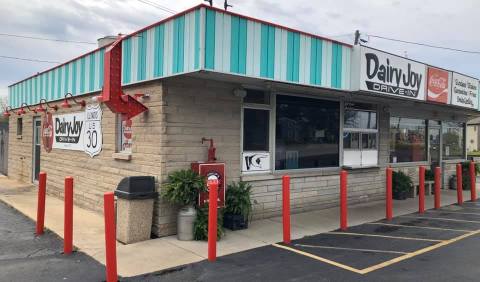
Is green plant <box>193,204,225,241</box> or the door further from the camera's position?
the door

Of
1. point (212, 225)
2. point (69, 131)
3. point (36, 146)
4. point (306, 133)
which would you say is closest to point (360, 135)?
point (306, 133)

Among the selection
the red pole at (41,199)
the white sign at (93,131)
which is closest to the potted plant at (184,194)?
the red pole at (41,199)

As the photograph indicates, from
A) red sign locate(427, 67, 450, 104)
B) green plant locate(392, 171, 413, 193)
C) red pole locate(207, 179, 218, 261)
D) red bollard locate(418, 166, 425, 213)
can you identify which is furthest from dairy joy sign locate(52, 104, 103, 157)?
green plant locate(392, 171, 413, 193)

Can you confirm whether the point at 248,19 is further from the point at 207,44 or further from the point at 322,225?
the point at 322,225

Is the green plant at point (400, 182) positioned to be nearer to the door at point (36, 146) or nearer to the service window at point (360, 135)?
the service window at point (360, 135)

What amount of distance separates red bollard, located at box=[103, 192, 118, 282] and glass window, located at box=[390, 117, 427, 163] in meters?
10.1

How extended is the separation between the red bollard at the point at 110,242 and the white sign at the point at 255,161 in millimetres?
3932

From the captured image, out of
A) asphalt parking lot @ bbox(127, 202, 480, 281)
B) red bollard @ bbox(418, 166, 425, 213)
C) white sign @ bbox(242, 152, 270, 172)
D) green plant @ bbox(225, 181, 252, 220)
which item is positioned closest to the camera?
asphalt parking lot @ bbox(127, 202, 480, 281)

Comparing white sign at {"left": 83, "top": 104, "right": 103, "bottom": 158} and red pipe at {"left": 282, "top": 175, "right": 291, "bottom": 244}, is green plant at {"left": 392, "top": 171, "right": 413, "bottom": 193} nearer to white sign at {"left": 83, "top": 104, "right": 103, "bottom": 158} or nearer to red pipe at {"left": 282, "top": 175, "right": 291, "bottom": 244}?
red pipe at {"left": 282, "top": 175, "right": 291, "bottom": 244}

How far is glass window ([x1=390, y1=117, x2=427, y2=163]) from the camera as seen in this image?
13.6 meters

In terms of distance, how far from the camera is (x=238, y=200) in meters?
8.30

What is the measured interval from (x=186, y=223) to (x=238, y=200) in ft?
3.82

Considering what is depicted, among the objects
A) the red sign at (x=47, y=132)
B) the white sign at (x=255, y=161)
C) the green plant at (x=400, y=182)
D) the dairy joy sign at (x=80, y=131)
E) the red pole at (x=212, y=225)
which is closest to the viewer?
the red pole at (x=212, y=225)

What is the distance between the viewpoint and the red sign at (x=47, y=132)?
1335 centimetres
